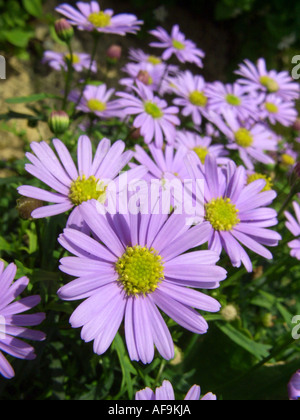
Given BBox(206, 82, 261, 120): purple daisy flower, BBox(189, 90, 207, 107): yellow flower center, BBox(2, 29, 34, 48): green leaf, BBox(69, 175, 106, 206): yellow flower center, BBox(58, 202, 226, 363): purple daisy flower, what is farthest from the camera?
BBox(2, 29, 34, 48): green leaf

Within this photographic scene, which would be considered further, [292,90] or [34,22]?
[34,22]

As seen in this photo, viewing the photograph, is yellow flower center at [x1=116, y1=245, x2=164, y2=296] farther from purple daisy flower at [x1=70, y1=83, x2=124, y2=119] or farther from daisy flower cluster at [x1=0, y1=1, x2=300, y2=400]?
purple daisy flower at [x1=70, y1=83, x2=124, y2=119]

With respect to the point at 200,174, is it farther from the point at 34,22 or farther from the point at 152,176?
the point at 34,22

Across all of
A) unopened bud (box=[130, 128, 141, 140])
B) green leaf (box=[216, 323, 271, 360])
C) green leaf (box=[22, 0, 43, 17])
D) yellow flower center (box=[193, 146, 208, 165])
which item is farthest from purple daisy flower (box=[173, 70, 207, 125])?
green leaf (box=[22, 0, 43, 17])

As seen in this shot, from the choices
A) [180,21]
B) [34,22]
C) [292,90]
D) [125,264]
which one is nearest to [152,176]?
[125,264]
